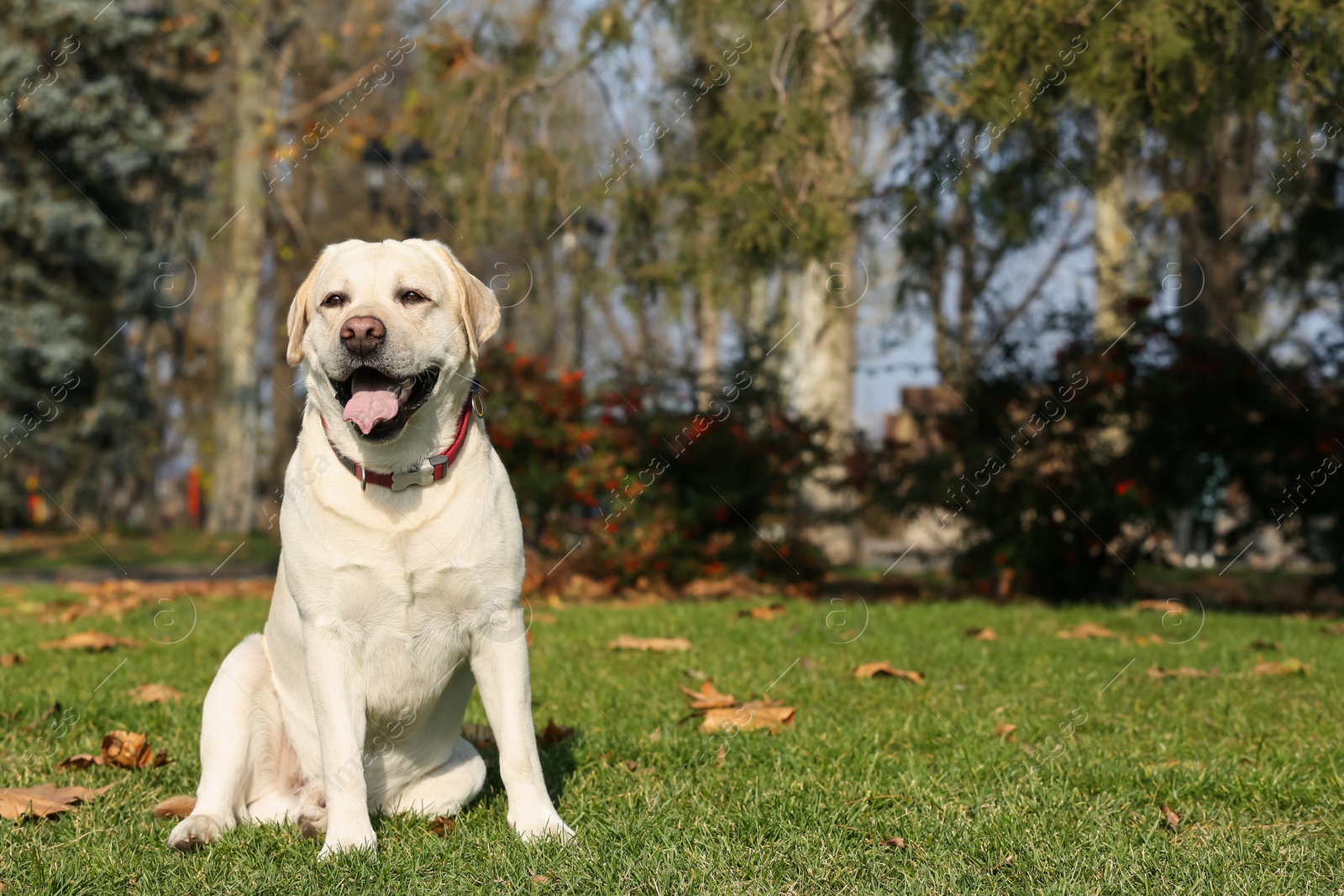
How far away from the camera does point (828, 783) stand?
384cm

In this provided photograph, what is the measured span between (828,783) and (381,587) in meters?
1.58

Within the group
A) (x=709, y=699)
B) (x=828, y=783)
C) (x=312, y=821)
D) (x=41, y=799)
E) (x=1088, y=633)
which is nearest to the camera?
(x=312, y=821)

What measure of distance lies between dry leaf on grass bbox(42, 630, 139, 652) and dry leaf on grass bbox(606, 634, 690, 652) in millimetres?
2770

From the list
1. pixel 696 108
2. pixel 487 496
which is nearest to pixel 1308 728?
pixel 487 496

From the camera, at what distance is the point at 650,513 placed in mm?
10422

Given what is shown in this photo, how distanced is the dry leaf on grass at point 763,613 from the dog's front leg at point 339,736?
4.92m

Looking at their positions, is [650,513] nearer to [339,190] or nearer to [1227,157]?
[1227,157]

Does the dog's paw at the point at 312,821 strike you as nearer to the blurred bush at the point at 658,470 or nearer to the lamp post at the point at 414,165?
the lamp post at the point at 414,165

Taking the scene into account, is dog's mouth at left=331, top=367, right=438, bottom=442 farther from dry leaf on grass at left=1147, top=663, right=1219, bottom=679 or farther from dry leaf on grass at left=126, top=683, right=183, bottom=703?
dry leaf on grass at left=1147, top=663, right=1219, bottom=679

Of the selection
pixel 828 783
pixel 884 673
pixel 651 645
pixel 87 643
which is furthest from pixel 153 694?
pixel 884 673

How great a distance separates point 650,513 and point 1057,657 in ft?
15.1

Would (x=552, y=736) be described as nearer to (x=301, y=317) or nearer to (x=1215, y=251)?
(x=301, y=317)

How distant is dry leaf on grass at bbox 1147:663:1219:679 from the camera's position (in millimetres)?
5922

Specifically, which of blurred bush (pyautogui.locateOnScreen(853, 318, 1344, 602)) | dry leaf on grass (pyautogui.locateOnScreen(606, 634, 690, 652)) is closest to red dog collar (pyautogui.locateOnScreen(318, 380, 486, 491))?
dry leaf on grass (pyautogui.locateOnScreen(606, 634, 690, 652))
